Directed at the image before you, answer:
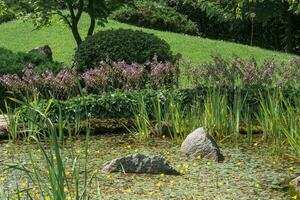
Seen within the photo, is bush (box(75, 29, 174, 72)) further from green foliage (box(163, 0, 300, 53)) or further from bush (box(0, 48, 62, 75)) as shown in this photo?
green foliage (box(163, 0, 300, 53))

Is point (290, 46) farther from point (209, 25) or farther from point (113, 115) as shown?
point (113, 115)

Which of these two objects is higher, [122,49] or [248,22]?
[248,22]

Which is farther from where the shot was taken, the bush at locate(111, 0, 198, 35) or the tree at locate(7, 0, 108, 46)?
the bush at locate(111, 0, 198, 35)

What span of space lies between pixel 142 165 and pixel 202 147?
37.1 inches

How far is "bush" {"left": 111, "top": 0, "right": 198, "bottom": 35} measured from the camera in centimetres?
2244

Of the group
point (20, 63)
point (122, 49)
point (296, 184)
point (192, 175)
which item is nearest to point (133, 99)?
point (122, 49)

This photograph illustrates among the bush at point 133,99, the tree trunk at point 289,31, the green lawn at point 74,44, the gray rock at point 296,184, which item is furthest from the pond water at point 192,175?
the tree trunk at point 289,31

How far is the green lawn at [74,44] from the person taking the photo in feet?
56.5

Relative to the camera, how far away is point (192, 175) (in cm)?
648

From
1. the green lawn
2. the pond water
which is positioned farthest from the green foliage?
the pond water

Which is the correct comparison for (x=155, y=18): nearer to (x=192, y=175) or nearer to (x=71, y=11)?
(x=71, y=11)

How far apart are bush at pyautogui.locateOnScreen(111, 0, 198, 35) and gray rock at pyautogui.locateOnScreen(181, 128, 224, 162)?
15.3 meters

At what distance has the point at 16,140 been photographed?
8273mm

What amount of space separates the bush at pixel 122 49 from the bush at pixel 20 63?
54cm
